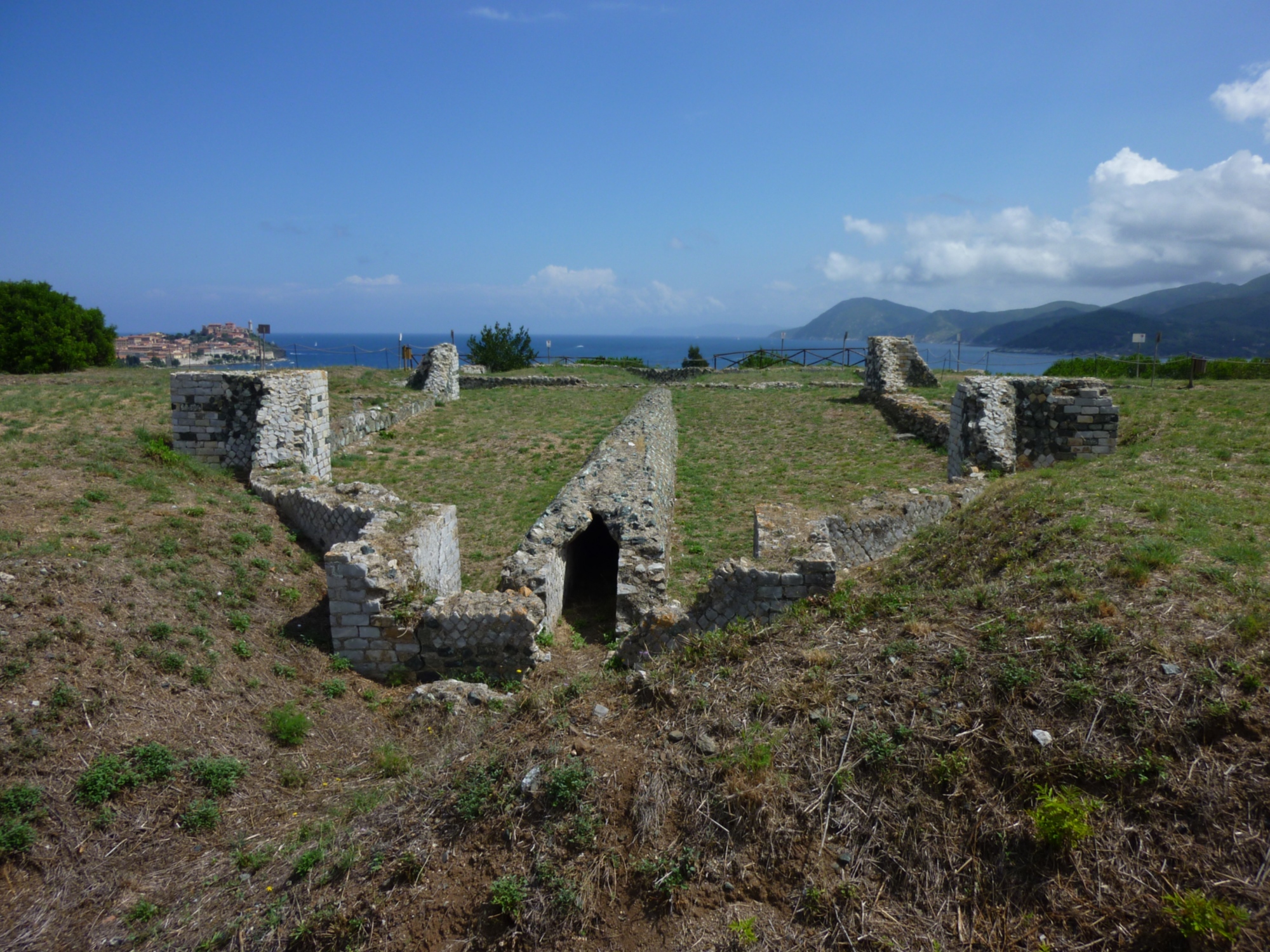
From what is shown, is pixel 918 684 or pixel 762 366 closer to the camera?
pixel 918 684

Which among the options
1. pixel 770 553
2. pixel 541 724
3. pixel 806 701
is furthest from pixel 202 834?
pixel 770 553

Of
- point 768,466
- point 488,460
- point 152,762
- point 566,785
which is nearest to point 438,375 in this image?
point 488,460

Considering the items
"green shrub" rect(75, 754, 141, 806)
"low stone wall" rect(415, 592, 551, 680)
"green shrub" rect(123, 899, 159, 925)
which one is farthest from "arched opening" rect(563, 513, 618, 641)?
"green shrub" rect(123, 899, 159, 925)

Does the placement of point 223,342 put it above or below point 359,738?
above

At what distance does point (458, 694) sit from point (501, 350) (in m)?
41.5

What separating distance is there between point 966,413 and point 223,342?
2042 inches

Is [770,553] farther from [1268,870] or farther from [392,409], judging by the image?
[392,409]

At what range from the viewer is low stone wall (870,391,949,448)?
20.1m

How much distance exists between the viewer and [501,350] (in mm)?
47031

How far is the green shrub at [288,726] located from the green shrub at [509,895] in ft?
11.5

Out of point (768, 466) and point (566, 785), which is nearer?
point (566, 785)

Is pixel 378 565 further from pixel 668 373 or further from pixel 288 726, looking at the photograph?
pixel 668 373

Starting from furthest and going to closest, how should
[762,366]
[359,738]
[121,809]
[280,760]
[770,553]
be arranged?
[762,366], [770,553], [359,738], [280,760], [121,809]

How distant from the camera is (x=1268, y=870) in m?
3.78
